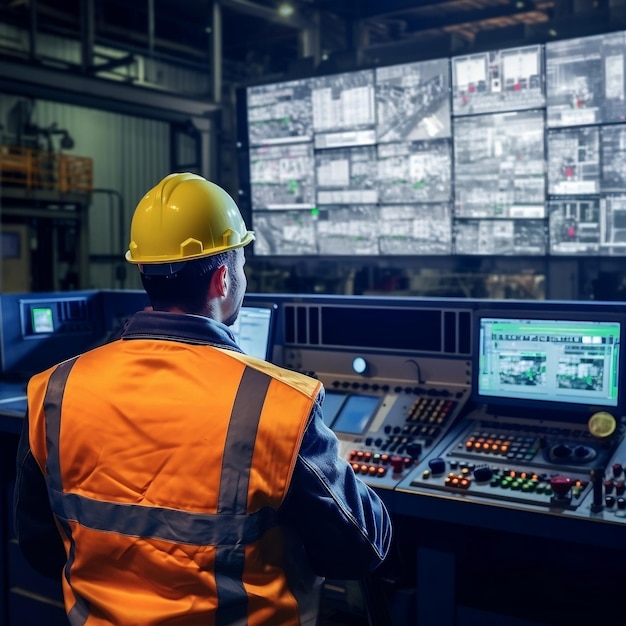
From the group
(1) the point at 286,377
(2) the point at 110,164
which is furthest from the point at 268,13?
(2) the point at 110,164

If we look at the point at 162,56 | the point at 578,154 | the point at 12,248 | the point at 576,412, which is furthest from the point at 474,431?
the point at 162,56

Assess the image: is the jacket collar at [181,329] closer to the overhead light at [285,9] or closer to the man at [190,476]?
the man at [190,476]

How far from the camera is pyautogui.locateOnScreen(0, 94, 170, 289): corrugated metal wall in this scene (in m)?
9.94

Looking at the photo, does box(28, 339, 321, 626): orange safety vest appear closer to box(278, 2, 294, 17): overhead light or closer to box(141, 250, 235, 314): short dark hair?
box(141, 250, 235, 314): short dark hair

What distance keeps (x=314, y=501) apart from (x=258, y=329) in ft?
4.58

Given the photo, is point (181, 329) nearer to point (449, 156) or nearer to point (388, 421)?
point (388, 421)

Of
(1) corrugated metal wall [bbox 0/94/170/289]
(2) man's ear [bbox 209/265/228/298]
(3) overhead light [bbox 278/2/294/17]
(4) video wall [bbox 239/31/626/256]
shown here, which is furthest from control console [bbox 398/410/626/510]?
(1) corrugated metal wall [bbox 0/94/170/289]

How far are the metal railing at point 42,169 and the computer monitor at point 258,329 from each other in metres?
6.67

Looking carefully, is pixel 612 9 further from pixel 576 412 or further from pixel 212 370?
pixel 212 370

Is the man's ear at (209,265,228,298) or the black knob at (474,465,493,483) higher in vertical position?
the man's ear at (209,265,228,298)

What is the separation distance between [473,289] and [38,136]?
22.2 feet

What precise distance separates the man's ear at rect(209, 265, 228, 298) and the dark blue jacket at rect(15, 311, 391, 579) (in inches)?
2.6

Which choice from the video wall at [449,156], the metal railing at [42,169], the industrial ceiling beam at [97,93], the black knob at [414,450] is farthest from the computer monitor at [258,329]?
the metal railing at [42,169]

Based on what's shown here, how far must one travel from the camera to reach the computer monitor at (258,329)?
2469 mm
